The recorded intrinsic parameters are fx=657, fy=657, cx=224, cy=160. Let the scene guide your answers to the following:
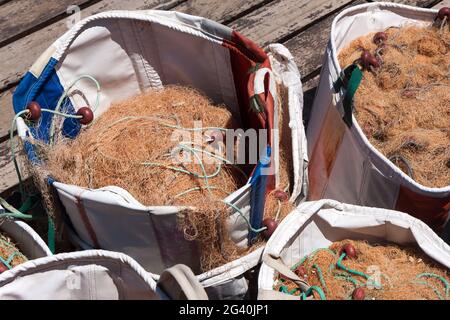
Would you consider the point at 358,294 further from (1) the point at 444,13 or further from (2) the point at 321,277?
(1) the point at 444,13

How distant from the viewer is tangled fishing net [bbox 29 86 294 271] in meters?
1.24

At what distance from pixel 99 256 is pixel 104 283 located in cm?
7

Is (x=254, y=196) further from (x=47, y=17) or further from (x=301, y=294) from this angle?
(x=47, y=17)

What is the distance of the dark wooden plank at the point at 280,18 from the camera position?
1.85 meters

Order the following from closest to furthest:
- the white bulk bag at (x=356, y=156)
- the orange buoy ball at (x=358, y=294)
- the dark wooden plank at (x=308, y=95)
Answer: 1. the orange buoy ball at (x=358, y=294)
2. the white bulk bag at (x=356, y=156)
3. the dark wooden plank at (x=308, y=95)

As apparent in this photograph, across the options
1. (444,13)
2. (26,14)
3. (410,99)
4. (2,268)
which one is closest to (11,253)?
(2,268)

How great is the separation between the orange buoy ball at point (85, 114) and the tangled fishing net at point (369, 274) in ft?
1.94

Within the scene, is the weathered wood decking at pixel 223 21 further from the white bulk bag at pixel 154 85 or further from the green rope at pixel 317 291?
the green rope at pixel 317 291

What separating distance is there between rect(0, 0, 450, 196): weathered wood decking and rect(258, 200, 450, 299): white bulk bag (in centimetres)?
55

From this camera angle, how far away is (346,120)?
1341 millimetres

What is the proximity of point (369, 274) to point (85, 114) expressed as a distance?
73 cm

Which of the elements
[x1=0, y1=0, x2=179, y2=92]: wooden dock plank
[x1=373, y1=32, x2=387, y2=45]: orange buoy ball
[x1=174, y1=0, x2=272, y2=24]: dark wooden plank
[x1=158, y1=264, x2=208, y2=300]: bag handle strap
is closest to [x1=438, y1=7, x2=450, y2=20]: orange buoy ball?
[x1=373, y1=32, x2=387, y2=45]: orange buoy ball

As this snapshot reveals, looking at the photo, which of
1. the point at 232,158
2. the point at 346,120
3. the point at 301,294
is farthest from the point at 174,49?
the point at 301,294

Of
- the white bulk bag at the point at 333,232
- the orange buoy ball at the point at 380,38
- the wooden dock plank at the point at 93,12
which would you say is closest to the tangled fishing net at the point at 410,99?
the orange buoy ball at the point at 380,38
